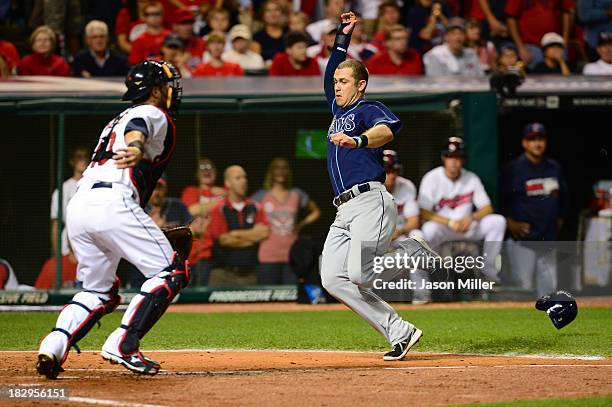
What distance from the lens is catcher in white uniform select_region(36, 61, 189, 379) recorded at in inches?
257

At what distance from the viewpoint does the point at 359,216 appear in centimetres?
746

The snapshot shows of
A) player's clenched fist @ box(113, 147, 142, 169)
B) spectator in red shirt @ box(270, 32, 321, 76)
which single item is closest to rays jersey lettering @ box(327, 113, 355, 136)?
player's clenched fist @ box(113, 147, 142, 169)

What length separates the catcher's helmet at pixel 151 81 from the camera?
691 centimetres

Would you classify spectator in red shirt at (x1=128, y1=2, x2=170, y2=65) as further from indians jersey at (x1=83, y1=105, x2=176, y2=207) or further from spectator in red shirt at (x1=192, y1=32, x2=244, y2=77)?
indians jersey at (x1=83, y1=105, x2=176, y2=207)


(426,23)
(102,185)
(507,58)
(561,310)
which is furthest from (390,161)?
(102,185)

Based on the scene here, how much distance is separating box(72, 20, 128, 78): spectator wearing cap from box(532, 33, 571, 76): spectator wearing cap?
209 inches

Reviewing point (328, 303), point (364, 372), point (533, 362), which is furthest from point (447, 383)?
point (328, 303)

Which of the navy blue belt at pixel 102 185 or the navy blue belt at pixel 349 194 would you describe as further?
the navy blue belt at pixel 349 194

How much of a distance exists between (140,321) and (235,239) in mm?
6196

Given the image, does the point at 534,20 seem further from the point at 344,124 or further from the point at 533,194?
the point at 344,124

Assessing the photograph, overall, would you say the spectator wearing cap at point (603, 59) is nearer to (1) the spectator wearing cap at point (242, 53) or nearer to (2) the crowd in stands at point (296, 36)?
(2) the crowd in stands at point (296, 36)

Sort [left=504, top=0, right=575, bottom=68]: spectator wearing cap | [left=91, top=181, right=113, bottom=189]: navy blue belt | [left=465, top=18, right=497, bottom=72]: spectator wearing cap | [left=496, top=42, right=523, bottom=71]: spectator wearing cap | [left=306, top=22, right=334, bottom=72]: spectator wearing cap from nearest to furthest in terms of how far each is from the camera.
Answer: [left=91, top=181, right=113, bottom=189]: navy blue belt → [left=306, top=22, right=334, bottom=72]: spectator wearing cap → [left=496, top=42, right=523, bottom=71]: spectator wearing cap → [left=465, top=18, right=497, bottom=72]: spectator wearing cap → [left=504, top=0, right=575, bottom=68]: spectator wearing cap

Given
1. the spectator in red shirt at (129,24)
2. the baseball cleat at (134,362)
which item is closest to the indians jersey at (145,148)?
the baseball cleat at (134,362)

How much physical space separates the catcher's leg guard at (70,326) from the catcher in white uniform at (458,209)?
6150 millimetres
